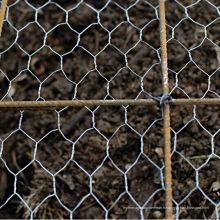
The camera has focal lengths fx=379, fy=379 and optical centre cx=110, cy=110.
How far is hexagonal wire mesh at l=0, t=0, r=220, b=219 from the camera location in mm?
1269

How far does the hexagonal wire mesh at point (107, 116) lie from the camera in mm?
1269

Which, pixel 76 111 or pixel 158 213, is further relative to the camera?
pixel 76 111

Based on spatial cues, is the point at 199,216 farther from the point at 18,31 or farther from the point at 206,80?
the point at 18,31

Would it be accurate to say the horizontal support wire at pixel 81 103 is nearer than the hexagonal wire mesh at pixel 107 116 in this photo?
Yes

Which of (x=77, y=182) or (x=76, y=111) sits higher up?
(x=76, y=111)

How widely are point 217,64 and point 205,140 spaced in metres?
0.32

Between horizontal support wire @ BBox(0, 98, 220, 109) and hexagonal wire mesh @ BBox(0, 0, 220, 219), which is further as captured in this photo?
hexagonal wire mesh @ BBox(0, 0, 220, 219)

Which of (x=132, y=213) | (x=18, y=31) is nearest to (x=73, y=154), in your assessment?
(x=132, y=213)

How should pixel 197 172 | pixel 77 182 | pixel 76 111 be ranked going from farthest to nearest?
pixel 76 111 → pixel 77 182 → pixel 197 172

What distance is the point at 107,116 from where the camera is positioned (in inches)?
54.9

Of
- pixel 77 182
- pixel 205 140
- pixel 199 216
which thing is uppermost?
pixel 205 140

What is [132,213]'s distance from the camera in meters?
1.24

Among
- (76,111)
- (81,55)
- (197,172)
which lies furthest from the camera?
(81,55)

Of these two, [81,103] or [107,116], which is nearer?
[81,103]
